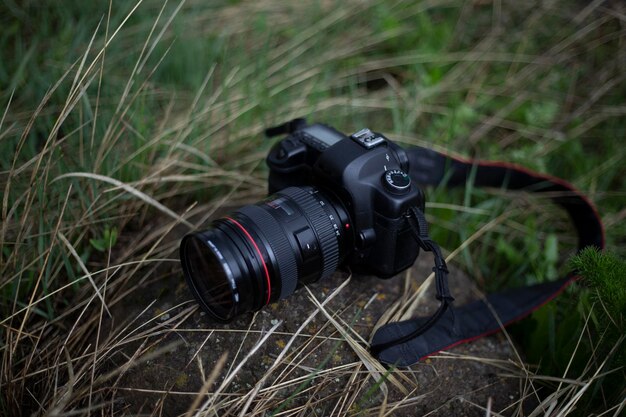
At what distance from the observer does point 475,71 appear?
2891 mm

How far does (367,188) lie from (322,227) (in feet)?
0.54

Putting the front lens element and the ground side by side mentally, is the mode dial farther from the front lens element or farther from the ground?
the front lens element

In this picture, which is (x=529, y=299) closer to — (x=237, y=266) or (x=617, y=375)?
(x=617, y=375)

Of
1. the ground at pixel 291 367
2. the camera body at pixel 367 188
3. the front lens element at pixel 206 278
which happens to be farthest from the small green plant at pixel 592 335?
the front lens element at pixel 206 278

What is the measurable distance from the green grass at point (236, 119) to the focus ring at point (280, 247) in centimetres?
37

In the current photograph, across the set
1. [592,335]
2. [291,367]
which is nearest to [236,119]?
[291,367]

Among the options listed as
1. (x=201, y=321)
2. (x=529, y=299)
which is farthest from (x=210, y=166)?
(x=529, y=299)

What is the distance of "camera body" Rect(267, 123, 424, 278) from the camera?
5.16 ft

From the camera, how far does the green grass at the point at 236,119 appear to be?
1654 millimetres

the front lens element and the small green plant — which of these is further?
the front lens element

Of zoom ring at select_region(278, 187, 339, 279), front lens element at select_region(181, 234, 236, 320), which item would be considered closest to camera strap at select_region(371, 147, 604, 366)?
zoom ring at select_region(278, 187, 339, 279)

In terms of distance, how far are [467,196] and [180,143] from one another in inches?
43.8

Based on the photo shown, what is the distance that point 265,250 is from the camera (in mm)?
1481

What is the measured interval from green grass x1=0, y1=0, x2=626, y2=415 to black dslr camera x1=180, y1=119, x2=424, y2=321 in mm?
305
